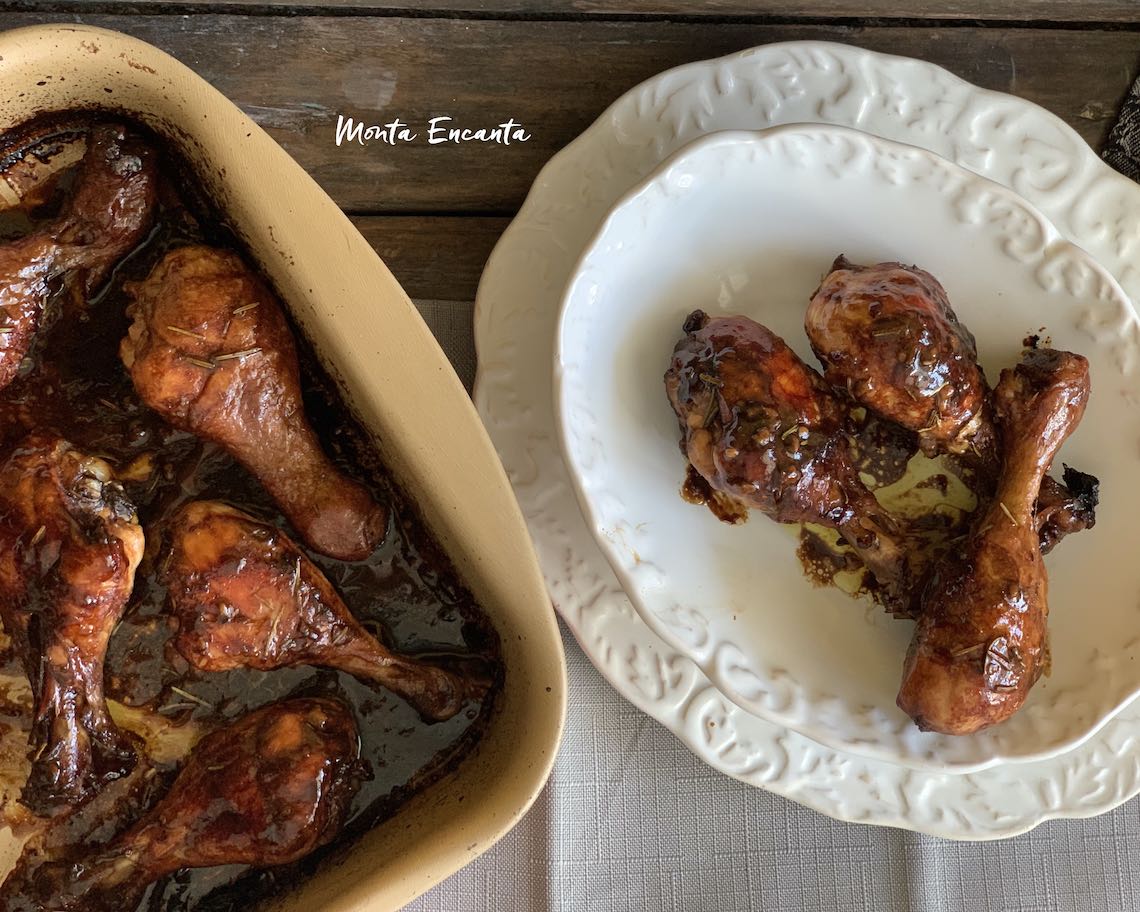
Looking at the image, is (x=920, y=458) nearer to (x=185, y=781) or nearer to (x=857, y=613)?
(x=857, y=613)

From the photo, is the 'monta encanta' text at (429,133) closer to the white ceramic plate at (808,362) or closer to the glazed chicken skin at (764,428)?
the white ceramic plate at (808,362)

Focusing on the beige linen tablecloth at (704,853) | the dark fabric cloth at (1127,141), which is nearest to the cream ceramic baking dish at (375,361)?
the beige linen tablecloth at (704,853)

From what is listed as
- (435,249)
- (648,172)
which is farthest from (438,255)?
(648,172)

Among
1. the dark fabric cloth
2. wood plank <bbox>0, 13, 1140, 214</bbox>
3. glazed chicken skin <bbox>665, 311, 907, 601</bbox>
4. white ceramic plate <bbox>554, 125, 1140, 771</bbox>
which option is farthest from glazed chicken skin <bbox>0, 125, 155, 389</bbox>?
the dark fabric cloth

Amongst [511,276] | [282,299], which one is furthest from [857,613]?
[282,299]

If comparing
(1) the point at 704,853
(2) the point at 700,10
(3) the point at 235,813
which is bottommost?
(1) the point at 704,853

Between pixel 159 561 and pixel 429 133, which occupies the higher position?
pixel 429 133

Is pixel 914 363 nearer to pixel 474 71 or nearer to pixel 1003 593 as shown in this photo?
pixel 1003 593
